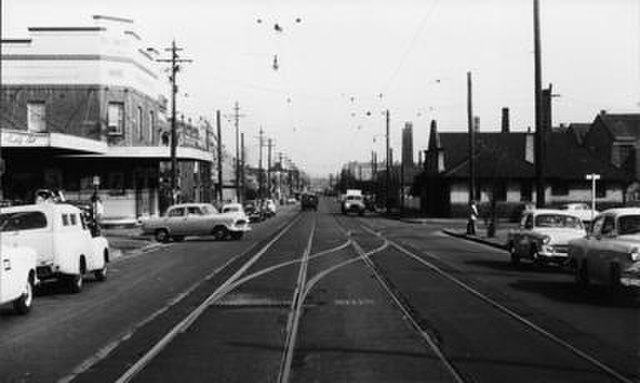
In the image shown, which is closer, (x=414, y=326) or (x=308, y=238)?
(x=414, y=326)

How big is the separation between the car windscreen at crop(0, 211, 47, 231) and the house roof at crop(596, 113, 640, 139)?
7412 centimetres

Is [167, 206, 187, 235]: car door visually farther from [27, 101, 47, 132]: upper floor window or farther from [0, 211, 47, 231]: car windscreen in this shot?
[0, 211, 47, 231]: car windscreen

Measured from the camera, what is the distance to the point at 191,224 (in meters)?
40.9

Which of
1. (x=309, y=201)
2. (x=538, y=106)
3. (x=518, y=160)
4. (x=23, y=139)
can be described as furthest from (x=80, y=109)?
(x=309, y=201)

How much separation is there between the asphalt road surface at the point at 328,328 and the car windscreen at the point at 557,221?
1.29m

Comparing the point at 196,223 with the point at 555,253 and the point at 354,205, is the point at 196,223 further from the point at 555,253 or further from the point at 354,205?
the point at 354,205

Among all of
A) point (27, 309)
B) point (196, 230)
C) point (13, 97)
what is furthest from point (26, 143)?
point (27, 309)

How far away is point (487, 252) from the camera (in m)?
31.8

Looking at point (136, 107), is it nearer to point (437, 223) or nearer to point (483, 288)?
point (437, 223)

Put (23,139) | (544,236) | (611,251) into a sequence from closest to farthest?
1. (611,251)
2. (544,236)
3. (23,139)

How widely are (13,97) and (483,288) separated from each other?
4294 cm

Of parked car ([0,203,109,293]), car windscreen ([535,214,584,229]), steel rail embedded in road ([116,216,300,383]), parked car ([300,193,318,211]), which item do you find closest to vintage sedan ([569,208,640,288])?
car windscreen ([535,214,584,229])

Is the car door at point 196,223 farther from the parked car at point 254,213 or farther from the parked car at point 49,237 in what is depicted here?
the parked car at point 254,213

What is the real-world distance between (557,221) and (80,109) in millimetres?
37653
